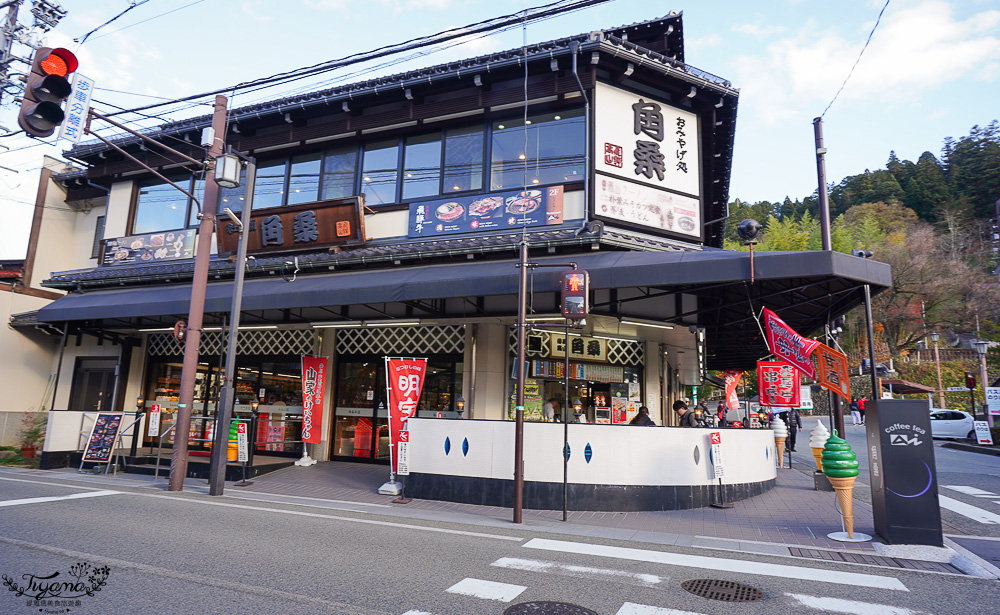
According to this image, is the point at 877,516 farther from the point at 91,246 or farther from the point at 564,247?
the point at 91,246

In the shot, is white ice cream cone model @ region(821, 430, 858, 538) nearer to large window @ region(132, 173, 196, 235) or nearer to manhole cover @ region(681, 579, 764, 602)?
manhole cover @ region(681, 579, 764, 602)

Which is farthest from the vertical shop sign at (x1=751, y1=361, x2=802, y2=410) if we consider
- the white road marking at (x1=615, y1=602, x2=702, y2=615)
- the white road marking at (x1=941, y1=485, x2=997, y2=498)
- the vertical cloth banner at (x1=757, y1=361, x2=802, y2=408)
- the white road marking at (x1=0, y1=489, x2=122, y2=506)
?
the white road marking at (x1=0, y1=489, x2=122, y2=506)

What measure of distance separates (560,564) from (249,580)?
3.19m

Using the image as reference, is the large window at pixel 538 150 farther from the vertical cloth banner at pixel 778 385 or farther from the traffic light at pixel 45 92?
the vertical cloth banner at pixel 778 385

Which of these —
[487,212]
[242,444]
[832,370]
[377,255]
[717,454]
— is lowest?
[242,444]

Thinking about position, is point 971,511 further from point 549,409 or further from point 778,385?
point 549,409

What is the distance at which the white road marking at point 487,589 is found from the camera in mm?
4963

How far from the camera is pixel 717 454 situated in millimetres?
10492

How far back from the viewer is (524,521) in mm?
8805

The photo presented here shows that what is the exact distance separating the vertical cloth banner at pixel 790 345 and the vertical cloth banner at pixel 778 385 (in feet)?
28.0

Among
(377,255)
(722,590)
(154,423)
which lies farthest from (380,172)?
(722,590)

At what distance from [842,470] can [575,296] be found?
14.7 ft

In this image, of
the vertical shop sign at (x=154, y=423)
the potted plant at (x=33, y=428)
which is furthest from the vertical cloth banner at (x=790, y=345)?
the potted plant at (x=33, y=428)

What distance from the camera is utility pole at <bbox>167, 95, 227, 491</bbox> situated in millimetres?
11188
